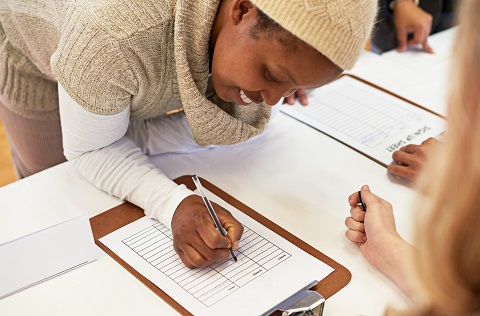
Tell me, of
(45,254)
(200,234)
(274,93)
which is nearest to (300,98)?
(274,93)

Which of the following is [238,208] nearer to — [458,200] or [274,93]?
[274,93]

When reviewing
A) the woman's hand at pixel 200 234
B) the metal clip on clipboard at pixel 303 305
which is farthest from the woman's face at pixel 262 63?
the metal clip on clipboard at pixel 303 305

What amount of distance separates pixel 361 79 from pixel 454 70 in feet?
3.31

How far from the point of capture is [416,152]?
1.14m

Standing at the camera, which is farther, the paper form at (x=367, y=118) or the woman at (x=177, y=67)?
the paper form at (x=367, y=118)

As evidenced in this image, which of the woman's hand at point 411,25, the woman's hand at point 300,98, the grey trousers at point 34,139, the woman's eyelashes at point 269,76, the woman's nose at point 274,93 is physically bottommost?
the grey trousers at point 34,139

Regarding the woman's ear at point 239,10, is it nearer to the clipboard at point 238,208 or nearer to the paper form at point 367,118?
the clipboard at point 238,208

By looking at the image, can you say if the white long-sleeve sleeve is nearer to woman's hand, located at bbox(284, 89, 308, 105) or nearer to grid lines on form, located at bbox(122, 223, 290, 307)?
grid lines on form, located at bbox(122, 223, 290, 307)

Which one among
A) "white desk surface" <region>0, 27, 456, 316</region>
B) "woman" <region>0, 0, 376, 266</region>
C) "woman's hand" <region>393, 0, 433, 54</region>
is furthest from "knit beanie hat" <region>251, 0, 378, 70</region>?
"woman's hand" <region>393, 0, 433, 54</region>

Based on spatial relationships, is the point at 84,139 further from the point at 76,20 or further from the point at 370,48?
the point at 370,48

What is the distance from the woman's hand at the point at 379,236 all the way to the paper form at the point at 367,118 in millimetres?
200

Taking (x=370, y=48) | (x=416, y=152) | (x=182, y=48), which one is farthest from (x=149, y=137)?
(x=370, y=48)

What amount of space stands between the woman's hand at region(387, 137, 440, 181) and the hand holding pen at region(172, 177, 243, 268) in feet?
1.14

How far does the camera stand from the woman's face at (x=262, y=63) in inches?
33.1
